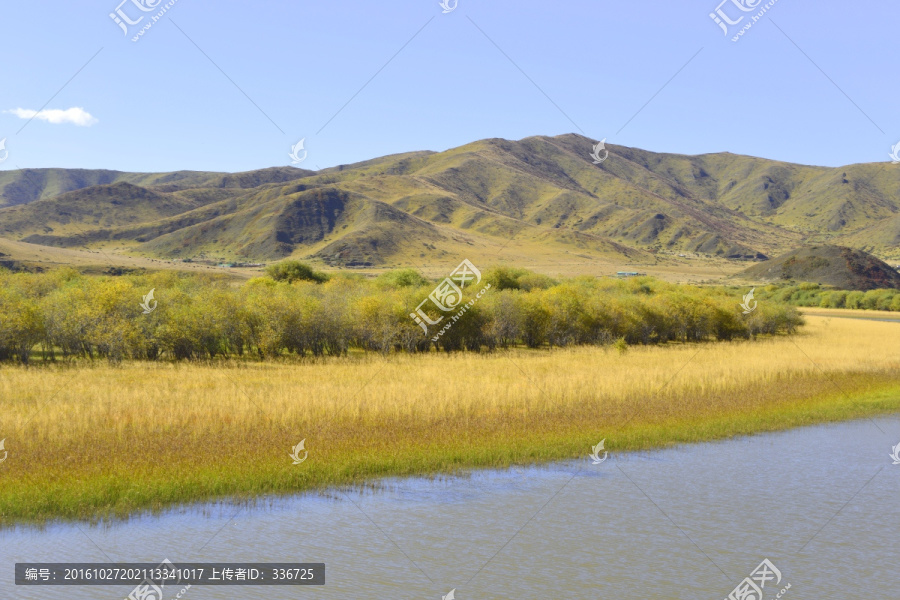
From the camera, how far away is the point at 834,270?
130625 millimetres

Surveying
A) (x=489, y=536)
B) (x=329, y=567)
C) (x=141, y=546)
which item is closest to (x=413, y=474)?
(x=489, y=536)

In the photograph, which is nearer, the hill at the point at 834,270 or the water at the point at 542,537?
the water at the point at 542,537

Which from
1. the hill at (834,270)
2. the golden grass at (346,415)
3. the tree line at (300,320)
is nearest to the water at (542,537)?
the golden grass at (346,415)

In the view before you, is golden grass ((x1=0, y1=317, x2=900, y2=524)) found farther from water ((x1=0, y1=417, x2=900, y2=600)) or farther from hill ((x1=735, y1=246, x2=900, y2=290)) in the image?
hill ((x1=735, y1=246, x2=900, y2=290))

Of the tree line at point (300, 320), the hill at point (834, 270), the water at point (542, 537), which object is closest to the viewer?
the water at point (542, 537)

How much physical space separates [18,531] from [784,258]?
14995 cm

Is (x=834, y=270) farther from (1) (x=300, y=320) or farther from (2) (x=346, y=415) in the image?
(2) (x=346, y=415)

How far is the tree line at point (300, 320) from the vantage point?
31.6 m

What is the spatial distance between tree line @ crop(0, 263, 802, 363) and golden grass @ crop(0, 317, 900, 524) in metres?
2.30

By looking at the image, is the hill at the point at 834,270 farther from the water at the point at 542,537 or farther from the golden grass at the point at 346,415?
the water at the point at 542,537

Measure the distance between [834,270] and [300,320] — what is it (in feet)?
395

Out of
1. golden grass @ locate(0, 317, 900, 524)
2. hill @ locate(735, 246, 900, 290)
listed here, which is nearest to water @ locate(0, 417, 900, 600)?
golden grass @ locate(0, 317, 900, 524)

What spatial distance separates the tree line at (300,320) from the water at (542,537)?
65.0ft

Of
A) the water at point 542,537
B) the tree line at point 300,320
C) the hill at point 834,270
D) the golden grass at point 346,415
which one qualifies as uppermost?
the hill at point 834,270
